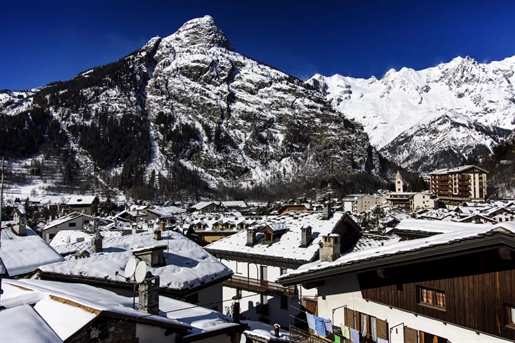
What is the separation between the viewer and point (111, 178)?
196 meters

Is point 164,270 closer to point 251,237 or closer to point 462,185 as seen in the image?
point 251,237

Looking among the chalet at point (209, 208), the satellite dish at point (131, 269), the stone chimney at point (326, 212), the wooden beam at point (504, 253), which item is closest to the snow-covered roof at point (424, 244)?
the wooden beam at point (504, 253)

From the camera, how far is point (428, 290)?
8906mm

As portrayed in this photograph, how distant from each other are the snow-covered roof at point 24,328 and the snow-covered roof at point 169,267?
10006 millimetres

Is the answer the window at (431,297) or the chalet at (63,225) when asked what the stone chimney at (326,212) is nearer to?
the window at (431,297)

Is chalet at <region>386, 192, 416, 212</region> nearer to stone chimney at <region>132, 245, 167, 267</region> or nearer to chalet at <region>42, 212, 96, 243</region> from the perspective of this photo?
chalet at <region>42, 212, 96, 243</region>

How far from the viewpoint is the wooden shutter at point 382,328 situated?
9.68 m

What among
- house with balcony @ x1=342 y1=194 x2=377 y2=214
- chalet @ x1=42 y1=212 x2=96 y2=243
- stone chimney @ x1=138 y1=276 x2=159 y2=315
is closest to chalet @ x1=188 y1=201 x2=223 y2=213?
house with balcony @ x1=342 y1=194 x2=377 y2=214

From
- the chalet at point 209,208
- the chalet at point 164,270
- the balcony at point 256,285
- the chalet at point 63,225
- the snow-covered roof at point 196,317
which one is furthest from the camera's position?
the chalet at point 209,208

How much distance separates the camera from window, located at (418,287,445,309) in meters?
8.64

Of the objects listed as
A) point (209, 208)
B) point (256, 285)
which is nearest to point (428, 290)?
point (256, 285)

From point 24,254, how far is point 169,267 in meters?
8.77

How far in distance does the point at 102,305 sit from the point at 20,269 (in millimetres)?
14532

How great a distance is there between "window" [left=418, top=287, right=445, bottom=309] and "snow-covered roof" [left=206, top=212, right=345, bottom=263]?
51.9 ft
